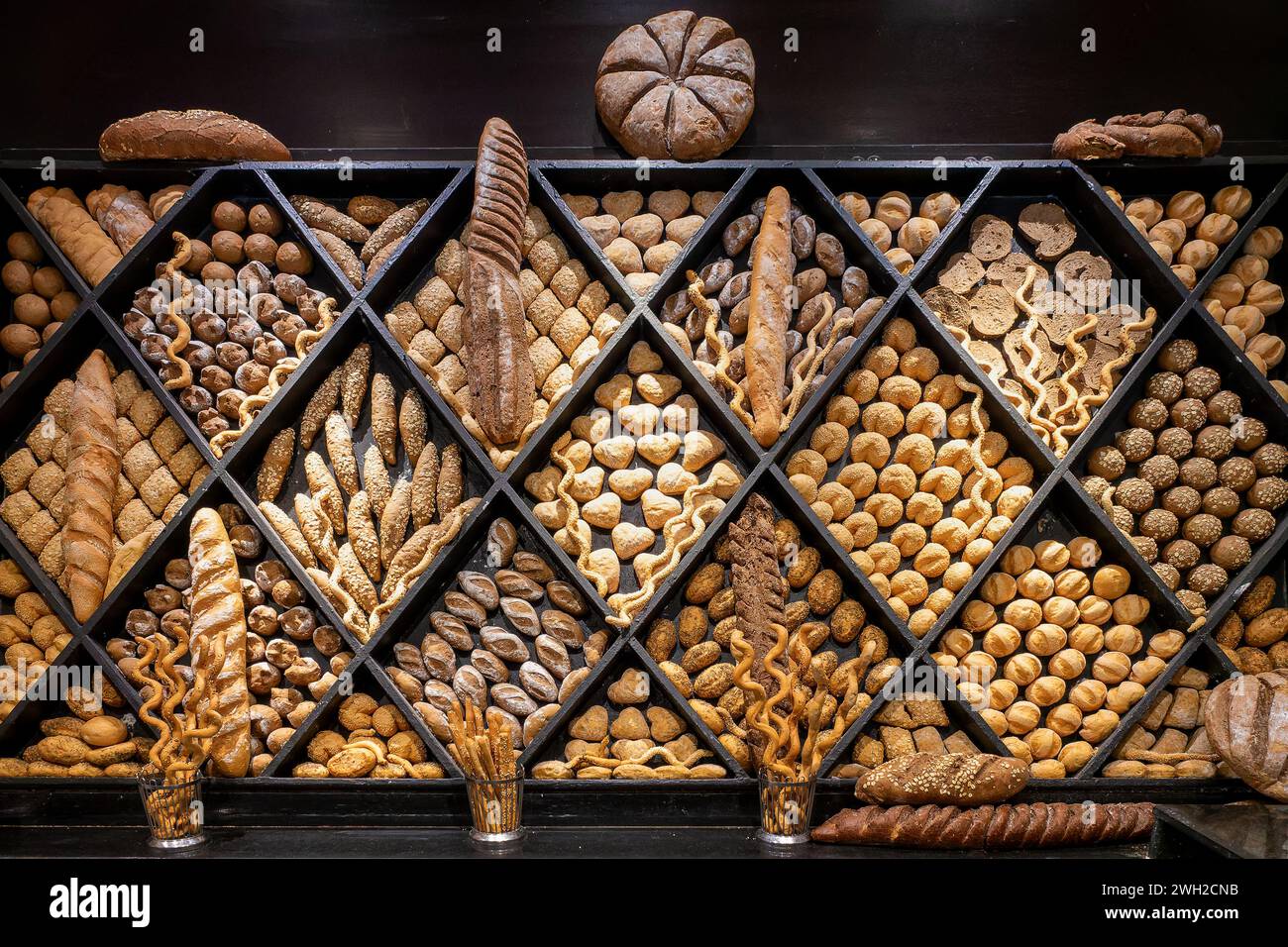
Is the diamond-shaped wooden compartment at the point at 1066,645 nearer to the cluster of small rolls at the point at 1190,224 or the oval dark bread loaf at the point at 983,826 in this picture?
the oval dark bread loaf at the point at 983,826

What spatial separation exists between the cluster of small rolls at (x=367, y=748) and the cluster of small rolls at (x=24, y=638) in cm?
82

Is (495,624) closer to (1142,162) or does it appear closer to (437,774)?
(437,774)

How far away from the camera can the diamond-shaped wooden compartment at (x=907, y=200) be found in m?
2.90

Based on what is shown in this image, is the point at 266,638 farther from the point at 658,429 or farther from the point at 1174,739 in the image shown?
the point at 1174,739

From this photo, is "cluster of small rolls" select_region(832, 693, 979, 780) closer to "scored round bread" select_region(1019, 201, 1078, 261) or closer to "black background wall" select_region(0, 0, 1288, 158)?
"scored round bread" select_region(1019, 201, 1078, 261)

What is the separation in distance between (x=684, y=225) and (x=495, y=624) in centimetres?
134

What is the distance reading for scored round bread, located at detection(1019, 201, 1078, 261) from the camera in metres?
3.02

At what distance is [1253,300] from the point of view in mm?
2967

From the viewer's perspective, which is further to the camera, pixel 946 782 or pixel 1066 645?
pixel 1066 645

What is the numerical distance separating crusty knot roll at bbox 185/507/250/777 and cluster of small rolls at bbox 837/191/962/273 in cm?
210

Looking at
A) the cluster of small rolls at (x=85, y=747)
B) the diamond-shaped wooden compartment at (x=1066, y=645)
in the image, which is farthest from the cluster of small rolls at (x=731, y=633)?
the cluster of small rolls at (x=85, y=747)

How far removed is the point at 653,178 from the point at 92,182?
1746 millimetres

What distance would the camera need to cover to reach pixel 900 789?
8.45 feet

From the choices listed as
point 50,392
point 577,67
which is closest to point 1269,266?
point 577,67
